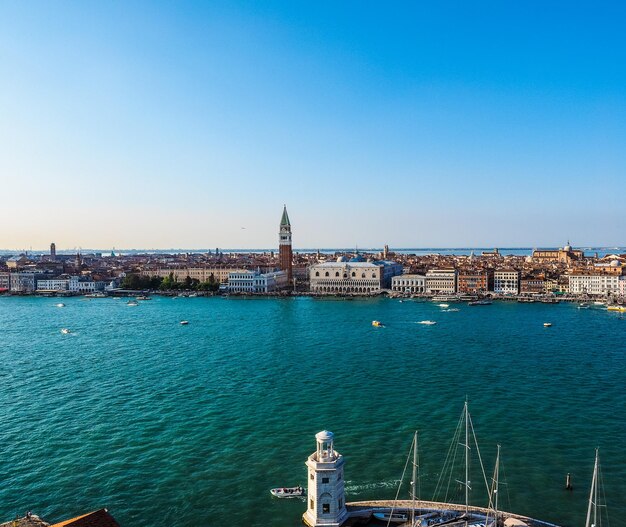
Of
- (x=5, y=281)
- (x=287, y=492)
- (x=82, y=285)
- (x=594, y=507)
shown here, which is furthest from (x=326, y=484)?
(x=5, y=281)

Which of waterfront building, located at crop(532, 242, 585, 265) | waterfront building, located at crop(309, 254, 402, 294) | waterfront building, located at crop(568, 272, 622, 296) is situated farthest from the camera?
waterfront building, located at crop(532, 242, 585, 265)

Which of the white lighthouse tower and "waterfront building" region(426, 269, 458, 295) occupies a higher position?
"waterfront building" region(426, 269, 458, 295)

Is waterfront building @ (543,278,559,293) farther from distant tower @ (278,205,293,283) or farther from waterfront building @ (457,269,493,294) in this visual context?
distant tower @ (278,205,293,283)

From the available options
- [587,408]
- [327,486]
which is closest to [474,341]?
[587,408]

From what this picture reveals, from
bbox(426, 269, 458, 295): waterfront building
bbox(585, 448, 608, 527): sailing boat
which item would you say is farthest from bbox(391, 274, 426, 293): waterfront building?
bbox(585, 448, 608, 527): sailing boat

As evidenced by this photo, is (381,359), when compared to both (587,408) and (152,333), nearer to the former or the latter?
(587,408)

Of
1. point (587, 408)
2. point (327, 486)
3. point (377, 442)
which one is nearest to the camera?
point (327, 486)

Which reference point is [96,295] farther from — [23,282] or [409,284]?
[409,284]
